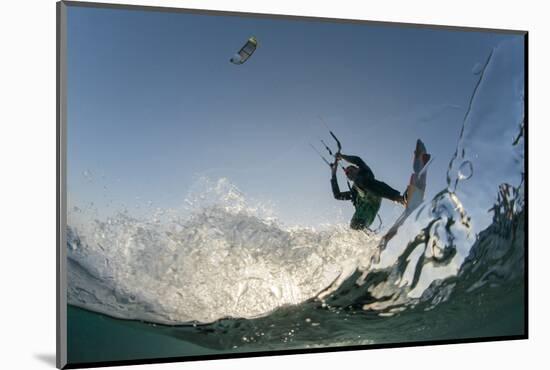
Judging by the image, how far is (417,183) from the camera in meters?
6.10

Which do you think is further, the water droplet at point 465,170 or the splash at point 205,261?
the water droplet at point 465,170

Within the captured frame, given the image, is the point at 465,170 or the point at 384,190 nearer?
the point at 384,190

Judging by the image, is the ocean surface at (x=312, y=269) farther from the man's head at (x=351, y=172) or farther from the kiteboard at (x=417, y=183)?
the man's head at (x=351, y=172)

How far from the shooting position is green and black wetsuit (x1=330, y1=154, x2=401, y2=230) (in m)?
5.95

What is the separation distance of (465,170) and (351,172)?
2.72 ft

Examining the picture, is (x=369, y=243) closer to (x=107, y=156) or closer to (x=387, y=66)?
(x=387, y=66)

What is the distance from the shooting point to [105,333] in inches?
216

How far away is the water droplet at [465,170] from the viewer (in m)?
6.20

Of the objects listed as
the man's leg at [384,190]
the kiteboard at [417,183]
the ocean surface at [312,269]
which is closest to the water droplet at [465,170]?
the ocean surface at [312,269]

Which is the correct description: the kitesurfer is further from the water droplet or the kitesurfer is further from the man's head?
the water droplet

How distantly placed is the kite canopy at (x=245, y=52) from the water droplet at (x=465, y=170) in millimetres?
1643

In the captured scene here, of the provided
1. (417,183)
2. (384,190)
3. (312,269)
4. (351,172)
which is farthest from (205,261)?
(417,183)

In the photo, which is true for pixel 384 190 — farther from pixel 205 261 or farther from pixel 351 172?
pixel 205 261

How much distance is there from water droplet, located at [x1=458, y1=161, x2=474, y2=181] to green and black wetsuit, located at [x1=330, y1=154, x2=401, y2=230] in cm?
49
